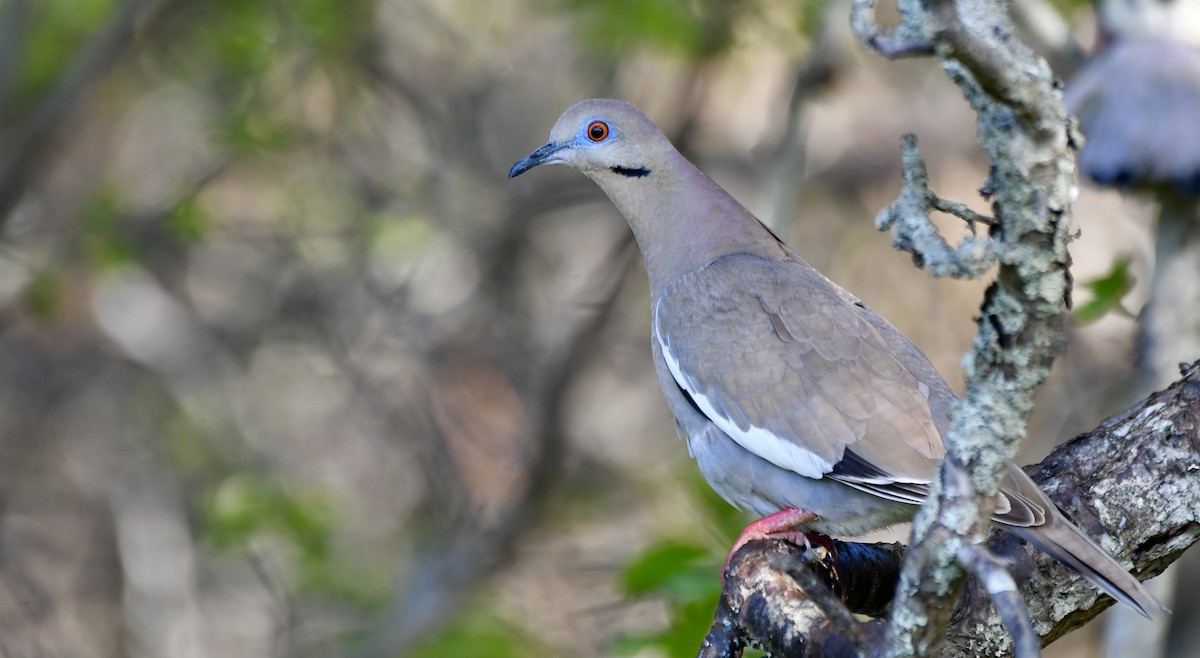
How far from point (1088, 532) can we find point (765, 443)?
0.80 m

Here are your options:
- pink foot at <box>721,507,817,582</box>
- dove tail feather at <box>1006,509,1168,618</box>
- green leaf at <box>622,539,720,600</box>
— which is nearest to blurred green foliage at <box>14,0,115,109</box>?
green leaf at <box>622,539,720,600</box>

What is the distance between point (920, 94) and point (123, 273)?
14.3 ft

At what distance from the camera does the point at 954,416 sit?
1704mm

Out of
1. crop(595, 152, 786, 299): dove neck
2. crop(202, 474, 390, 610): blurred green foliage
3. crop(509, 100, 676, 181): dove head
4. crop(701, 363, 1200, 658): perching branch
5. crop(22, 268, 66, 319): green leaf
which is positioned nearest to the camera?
crop(701, 363, 1200, 658): perching branch

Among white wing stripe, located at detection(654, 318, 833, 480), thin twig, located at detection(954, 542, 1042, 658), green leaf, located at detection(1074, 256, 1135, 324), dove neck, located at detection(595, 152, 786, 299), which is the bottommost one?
thin twig, located at detection(954, 542, 1042, 658)

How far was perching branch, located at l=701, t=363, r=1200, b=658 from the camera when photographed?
8.04 ft

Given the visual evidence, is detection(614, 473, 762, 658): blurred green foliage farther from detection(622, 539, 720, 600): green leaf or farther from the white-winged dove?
the white-winged dove

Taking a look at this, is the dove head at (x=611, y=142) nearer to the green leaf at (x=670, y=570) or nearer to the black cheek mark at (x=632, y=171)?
the black cheek mark at (x=632, y=171)

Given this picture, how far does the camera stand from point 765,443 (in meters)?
3.13

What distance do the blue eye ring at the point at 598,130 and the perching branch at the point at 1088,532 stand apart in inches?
60.4

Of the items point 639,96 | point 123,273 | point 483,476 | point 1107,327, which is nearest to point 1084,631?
point 1107,327

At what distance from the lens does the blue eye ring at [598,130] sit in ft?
12.6

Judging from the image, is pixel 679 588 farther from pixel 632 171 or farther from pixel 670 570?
pixel 632 171

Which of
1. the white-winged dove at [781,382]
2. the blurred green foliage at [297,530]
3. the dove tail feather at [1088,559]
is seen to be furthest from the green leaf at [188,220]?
the dove tail feather at [1088,559]
